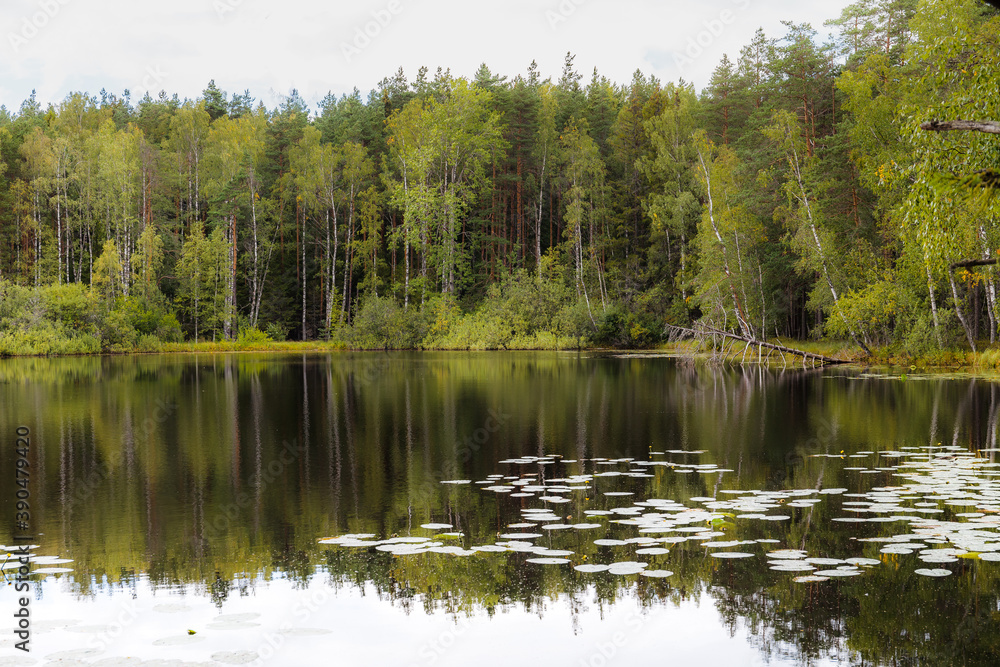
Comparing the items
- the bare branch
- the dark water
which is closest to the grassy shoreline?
the dark water

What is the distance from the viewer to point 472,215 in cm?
6919

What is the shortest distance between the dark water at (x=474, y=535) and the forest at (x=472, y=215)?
24.1 meters

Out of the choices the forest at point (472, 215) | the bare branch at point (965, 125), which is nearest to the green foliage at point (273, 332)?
the forest at point (472, 215)

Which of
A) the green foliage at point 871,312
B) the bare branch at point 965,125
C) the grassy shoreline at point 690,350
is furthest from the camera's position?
the green foliage at point 871,312

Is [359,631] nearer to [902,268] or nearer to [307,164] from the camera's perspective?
[902,268]

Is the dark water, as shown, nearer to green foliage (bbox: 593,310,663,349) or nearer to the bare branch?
the bare branch

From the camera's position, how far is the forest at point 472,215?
42906mm

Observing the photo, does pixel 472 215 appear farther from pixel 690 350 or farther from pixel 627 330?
pixel 690 350

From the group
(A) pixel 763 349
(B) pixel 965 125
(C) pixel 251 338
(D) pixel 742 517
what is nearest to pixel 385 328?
(C) pixel 251 338

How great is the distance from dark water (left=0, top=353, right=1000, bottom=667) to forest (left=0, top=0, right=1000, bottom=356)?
24142mm

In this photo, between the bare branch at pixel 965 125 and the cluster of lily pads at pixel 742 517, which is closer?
the bare branch at pixel 965 125

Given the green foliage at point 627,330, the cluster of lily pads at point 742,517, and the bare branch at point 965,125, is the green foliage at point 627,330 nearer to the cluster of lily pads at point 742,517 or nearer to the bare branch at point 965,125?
the cluster of lily pads at point 742,517

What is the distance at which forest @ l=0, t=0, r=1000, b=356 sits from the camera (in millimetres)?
42906

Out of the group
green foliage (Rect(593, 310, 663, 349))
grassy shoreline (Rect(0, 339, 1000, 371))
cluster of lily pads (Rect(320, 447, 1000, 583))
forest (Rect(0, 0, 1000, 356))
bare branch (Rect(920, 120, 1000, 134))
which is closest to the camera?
bare branch (Rect(920, 120, 1000, 134))
